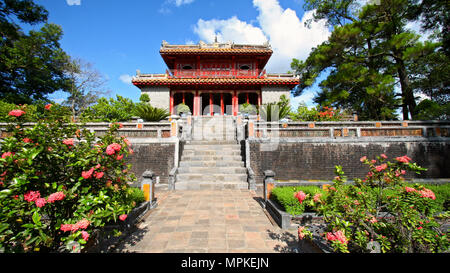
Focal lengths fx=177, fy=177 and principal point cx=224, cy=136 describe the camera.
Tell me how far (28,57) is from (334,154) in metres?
24.5

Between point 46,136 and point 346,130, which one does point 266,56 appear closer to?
point 346,130

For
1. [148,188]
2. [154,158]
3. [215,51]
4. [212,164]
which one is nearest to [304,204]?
[148,188]

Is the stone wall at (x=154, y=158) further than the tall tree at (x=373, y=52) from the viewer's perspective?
No

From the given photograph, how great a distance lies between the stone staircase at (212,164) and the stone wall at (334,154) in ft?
3.35

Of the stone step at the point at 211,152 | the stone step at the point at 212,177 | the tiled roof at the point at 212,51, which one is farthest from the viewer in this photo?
the tiled roof at the point at 212,51

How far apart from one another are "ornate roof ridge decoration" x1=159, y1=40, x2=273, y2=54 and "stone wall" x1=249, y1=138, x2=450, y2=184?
1208 cm

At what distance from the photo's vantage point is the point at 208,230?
3697mm

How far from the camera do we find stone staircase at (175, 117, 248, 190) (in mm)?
7211

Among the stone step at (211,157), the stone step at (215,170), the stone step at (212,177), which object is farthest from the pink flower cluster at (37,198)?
the stone step at (211,157)

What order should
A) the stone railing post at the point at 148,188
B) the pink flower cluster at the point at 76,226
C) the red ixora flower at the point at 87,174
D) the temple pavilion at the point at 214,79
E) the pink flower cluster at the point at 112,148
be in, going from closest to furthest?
the pink flower cluster at the point at 76,226, the red ixora flower at the point at 87,174, the pink flower cluster at the point at 112,148, the stone railing post at the point at 148,188, the temple pavilion at the point at 214,79

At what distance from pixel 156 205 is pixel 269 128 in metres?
5.77

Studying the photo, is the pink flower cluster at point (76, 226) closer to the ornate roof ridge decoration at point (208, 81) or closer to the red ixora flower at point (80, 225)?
the red ixora flower at point (80, 225)

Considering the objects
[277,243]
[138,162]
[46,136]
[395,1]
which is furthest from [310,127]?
[395,1]

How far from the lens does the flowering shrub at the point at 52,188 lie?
1.66 m
